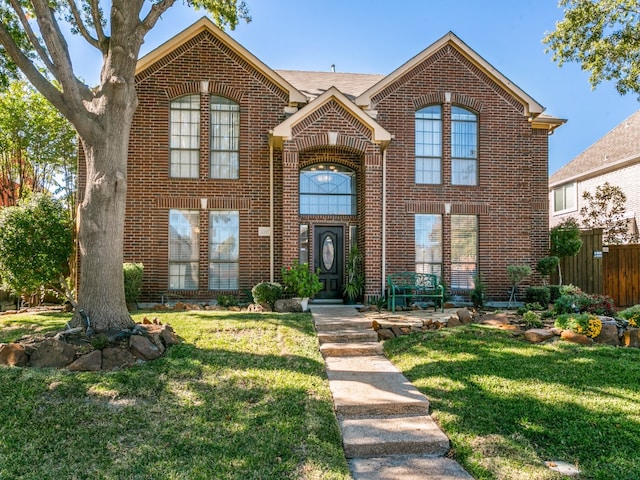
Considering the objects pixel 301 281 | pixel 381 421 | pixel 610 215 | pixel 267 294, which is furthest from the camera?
pixel 610 215

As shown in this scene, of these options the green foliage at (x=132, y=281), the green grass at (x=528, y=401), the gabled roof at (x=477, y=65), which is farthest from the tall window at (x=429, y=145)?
the green foliage at (x=132, y=281)

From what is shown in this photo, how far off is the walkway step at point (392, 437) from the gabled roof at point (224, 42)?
925 centimetres

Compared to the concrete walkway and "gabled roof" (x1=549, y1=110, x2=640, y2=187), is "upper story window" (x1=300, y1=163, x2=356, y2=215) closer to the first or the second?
the concrete walkway

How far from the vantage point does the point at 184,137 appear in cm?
1166

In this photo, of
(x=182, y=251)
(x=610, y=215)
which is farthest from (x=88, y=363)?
(x=610, y=215)

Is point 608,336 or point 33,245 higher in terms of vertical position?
point 33,245

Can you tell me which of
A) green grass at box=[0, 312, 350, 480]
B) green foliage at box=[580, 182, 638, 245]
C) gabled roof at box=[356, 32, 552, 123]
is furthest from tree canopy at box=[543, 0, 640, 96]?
green grass at box=[0, 312, 350, 480]

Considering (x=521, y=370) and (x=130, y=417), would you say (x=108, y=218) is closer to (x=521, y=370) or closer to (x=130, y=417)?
(x=130, y=417)

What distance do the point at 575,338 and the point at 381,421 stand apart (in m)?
4.50

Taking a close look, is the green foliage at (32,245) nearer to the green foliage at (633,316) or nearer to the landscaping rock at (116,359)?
the landscaping rock at (116,359)

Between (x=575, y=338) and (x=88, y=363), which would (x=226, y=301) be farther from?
(x=575, y=338)

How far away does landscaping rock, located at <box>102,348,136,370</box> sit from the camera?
578 cm

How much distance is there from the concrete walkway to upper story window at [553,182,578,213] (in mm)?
17889

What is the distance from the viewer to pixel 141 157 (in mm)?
11391
